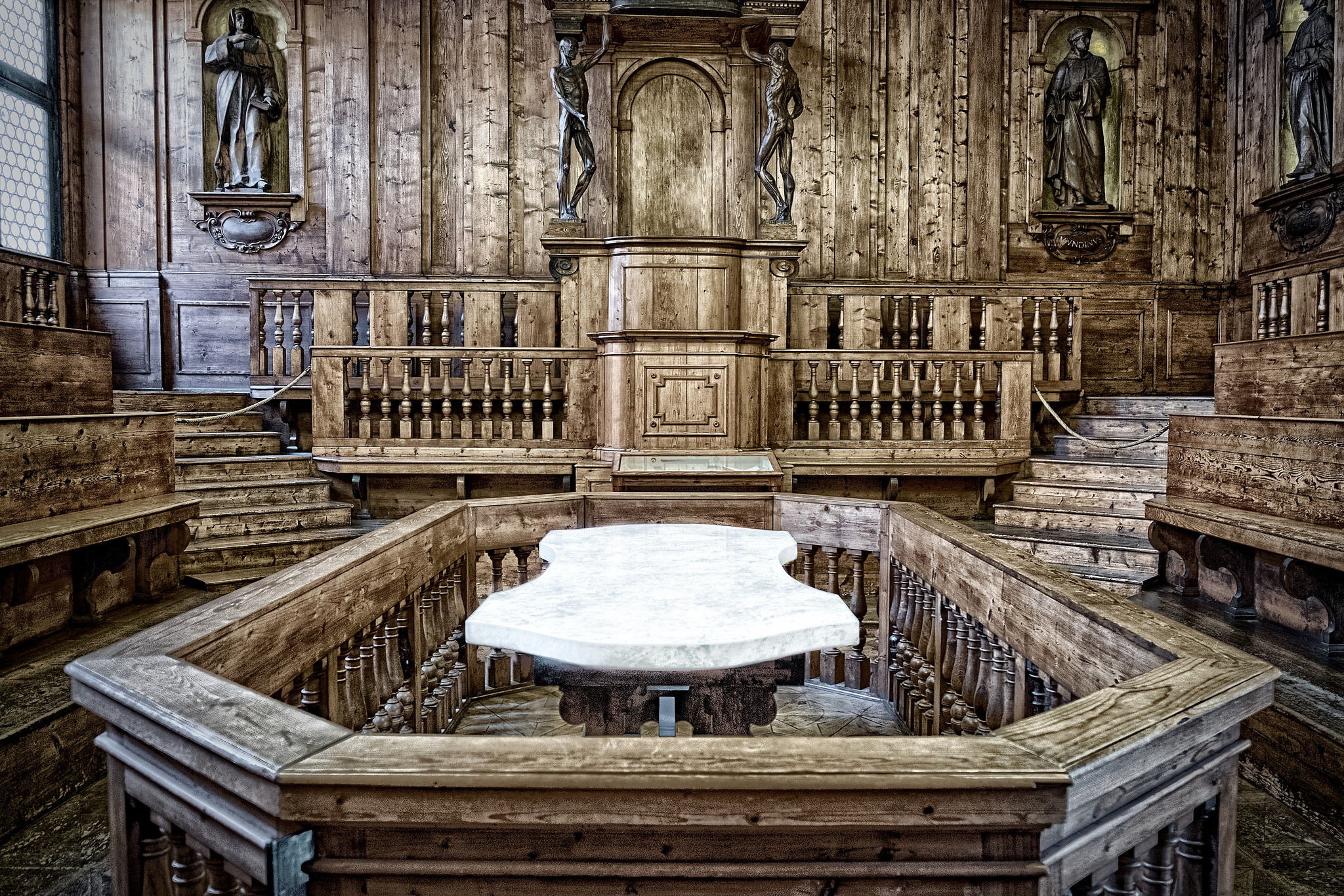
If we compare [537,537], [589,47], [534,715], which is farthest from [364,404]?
[589,47]

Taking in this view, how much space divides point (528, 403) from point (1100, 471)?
376 cm

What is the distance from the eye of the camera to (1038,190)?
25.2ft

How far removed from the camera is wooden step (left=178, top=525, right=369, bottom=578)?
4395mm

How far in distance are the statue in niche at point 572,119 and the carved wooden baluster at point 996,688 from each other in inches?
197

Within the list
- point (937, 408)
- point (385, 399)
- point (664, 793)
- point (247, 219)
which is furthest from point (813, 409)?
point (247, 219)

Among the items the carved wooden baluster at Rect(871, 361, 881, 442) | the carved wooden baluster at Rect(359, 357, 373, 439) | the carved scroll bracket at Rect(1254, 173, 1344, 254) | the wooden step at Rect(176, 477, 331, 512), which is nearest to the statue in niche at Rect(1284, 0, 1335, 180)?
the carved scroll bracket at Rect(1254, 173, 1344, 254)

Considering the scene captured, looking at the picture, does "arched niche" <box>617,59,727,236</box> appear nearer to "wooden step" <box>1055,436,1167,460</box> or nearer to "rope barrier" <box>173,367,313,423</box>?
"rope barrier" <box>173,367,313,423</box>

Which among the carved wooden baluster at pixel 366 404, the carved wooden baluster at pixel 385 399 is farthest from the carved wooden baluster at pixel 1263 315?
the carved wooden baluster at pixel 366 404

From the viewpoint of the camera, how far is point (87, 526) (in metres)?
2.93

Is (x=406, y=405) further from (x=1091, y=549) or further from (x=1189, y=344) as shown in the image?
(x=1189, y=344)

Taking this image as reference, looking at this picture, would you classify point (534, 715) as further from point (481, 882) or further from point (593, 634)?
point (481, 882)

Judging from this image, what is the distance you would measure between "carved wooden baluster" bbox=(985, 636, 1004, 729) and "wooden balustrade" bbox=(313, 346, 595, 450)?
3.57 metres

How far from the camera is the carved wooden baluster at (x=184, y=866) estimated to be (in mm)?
1147

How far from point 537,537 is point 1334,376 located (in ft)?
10.4
